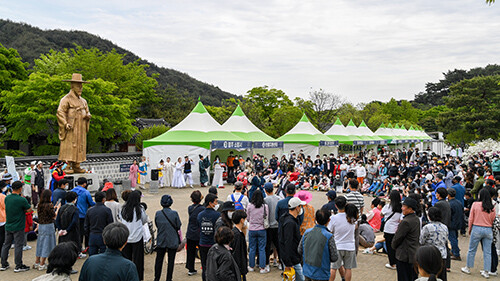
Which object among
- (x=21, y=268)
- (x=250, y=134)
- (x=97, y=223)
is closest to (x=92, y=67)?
(x=250, y=134)

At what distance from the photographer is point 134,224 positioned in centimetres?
538

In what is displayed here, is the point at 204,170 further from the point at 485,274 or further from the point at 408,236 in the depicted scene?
the point at 408,236

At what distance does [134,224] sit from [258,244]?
7.10ft

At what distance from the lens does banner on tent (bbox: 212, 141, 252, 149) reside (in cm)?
1859

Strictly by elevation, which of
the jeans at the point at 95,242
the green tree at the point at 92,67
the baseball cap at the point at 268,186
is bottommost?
the jeans at the point at 95,242

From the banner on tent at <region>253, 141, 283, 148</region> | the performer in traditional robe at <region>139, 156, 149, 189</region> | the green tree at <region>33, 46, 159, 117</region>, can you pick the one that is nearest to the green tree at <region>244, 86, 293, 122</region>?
the green tree at <region>33, 46, 159, 117</region>

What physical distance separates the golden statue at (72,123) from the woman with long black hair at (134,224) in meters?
6.37

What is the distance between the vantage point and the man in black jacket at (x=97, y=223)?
5.43m

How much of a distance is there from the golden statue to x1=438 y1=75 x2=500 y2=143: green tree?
1264 inches

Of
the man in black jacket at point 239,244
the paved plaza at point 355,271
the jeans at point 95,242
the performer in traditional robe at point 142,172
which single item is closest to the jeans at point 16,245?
the paved plaza at point 355,271

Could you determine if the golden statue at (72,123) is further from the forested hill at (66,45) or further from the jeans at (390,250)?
the forested hill at (66,45)

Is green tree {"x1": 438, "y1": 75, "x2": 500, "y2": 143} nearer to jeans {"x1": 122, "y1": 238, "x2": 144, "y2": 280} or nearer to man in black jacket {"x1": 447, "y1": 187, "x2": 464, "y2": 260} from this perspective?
man in black jacket {"x1": 447, "y1": 187, "x2": 464, "y2": 260}

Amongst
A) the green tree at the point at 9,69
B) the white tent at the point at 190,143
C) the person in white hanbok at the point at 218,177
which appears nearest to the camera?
the person in white hanbok at the point at 218,177

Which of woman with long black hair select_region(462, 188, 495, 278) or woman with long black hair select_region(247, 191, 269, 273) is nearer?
woman with long black hair select_region(247, 191, 269, 273)
